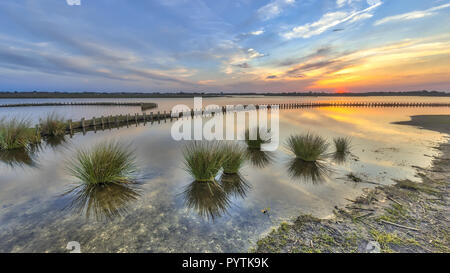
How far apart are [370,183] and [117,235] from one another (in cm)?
754

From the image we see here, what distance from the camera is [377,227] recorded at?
390 cm

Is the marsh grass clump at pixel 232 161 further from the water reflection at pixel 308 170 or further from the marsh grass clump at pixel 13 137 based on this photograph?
the marsh grass clump at pixel 13 137

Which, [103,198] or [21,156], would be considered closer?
[103,198]

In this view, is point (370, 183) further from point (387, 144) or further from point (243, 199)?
point (387, 144)

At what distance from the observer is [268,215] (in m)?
4.57

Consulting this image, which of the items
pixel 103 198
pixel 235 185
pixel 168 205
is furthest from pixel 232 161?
pixel 103 198

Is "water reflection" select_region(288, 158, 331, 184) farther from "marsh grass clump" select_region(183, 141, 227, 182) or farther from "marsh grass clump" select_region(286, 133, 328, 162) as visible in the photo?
"marsh grass clump" select_region(183, 141, 227, 182)

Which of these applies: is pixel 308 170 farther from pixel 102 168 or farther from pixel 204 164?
pixel 102 168

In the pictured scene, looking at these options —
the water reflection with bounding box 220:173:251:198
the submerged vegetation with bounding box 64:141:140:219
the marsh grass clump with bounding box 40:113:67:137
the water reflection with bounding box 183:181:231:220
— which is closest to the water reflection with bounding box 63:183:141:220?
the submerged vegetation with bounding box 64:141:140:219

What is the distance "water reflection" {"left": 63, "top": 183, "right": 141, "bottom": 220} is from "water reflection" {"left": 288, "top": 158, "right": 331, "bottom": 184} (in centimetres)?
572

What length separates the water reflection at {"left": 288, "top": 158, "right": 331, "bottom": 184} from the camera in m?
7.02

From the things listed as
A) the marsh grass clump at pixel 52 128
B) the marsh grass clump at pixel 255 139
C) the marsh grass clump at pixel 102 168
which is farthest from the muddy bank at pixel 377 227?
the marsh grass clump at pixel 52 128

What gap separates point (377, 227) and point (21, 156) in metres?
14.8
